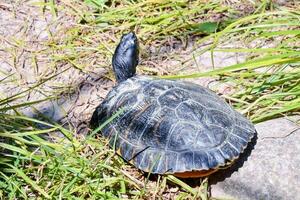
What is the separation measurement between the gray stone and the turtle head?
711 mm

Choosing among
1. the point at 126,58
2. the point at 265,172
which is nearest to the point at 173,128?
the point at 265,172

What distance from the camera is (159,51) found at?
3.09m

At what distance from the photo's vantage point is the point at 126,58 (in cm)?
274

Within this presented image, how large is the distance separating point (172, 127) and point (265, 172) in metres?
0.39

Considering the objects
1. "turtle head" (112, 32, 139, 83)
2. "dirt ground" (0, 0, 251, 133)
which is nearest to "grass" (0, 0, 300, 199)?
"dirt ground" (0, 0, 251, 133)

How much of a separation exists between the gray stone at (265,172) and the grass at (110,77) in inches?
3.8

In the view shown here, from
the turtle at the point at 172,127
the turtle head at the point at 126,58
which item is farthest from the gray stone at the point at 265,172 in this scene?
the turtle head at the point at 126,58

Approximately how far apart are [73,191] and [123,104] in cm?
45

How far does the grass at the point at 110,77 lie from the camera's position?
225cm

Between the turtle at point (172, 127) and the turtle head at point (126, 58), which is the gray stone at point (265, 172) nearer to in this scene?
the turtle at point (172, 127)

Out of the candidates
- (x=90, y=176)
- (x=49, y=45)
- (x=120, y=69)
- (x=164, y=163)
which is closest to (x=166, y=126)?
(x=164, y=163)

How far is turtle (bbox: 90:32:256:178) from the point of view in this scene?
2.18m

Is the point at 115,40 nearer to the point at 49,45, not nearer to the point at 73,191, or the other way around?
the point at 49,45

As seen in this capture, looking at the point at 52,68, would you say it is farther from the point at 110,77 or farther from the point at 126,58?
the point at 126,58
